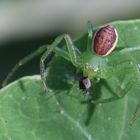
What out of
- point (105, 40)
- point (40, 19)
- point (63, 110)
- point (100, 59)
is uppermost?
point (105, 40)

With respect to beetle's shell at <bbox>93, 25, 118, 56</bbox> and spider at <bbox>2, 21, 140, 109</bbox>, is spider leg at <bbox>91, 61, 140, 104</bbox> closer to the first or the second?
spider at <bbox>2, 21, 140, 109</bbox>

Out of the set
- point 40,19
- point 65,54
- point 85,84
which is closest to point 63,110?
point 85,84

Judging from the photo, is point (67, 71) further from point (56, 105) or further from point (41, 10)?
point (41, 10)

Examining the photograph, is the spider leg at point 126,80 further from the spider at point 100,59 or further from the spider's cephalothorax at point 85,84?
the spider's cephalothorax at point 85,84

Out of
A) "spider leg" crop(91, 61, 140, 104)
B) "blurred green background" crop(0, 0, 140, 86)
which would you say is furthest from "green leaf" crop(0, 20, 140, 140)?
"blurred green background" crop(0, 0, 140, 86)

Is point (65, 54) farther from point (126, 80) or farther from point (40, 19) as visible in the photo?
point (40, 19)

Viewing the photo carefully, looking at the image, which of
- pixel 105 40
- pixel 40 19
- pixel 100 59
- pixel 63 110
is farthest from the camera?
pixel 40 19

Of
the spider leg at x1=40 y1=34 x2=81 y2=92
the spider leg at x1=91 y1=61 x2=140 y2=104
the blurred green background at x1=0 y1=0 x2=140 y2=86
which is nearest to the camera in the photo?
the spider leg at x1=91 y1=61 x2=140 y2=104

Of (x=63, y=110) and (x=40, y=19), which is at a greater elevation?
(x=63, y=110)
